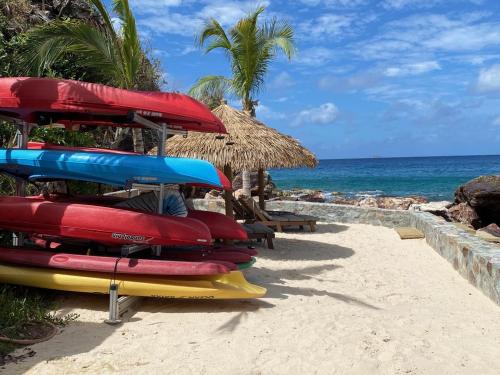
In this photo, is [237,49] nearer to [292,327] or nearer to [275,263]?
[275,263]

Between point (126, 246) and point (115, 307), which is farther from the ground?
point (126, 246)

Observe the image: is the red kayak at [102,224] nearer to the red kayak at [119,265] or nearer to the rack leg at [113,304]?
the red kayak at [119,265]

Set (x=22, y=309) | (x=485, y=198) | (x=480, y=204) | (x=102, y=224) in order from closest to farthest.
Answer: (x=22, y=309) → (x=102, y=224) → (x=485, y=198) → (x=480, y=204)

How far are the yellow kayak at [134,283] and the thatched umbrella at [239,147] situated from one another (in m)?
3.60

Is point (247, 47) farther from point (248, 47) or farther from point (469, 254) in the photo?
point (469, 254)

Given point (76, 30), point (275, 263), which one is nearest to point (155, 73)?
point (76, 30)

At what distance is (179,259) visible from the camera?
6172mm

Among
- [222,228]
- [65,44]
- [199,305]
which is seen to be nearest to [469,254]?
[222,228]

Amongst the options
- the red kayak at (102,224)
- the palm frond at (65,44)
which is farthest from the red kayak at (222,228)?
the palm frond at (65,44)

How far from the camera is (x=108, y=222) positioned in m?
5.59

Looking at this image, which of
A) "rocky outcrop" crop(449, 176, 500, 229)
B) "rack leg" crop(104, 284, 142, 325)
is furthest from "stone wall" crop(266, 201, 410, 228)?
"rack leg" crop(104, 284, 142, 325)

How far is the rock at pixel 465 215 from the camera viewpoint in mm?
14898

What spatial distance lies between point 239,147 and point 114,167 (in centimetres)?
351

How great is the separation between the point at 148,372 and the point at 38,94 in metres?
3.75
